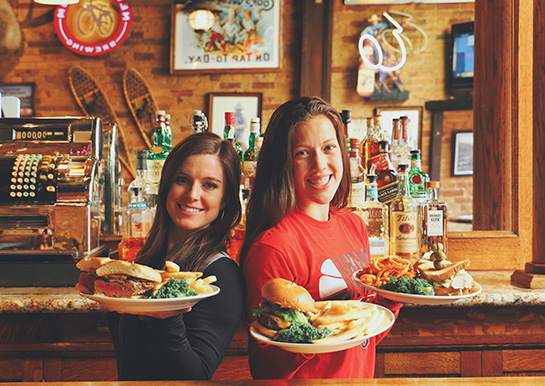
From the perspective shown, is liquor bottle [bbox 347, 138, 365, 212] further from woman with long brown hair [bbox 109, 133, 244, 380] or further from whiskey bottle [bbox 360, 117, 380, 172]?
woman with long brown hair [bbox 109, 133, 244, 380]

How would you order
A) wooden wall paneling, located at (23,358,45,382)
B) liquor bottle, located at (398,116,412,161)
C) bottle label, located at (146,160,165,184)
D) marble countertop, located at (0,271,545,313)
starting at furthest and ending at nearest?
liquor bottle, located at (398,116,412,161) → bottle label, located at (146,160,165,184) → wooden wall paneling, located at (23,358,45,382) → marble countertop, located at (0,271,545,313)

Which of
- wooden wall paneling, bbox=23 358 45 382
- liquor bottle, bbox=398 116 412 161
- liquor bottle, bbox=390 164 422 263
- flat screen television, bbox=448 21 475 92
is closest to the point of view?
wooden wall paneling, bbox=23 358 45 382

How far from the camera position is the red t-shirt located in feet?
3.92

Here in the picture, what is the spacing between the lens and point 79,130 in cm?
194

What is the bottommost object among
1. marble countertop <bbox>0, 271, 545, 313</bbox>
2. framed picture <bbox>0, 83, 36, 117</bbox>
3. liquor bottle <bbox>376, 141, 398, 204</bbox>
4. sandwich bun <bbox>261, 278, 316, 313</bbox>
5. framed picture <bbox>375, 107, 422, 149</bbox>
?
marble countertop <bbox>0, 271, 545, 313</bbox>

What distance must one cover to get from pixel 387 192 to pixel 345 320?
3.31ft

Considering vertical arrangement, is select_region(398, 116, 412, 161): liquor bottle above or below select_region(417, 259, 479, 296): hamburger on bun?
above

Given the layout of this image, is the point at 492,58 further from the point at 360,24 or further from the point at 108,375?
the point at 360,24

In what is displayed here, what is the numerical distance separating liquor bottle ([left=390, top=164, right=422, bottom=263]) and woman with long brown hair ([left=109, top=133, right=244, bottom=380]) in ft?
2.33

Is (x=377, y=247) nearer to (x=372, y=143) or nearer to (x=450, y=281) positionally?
(x=372, y=143)

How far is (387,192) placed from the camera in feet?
6.38

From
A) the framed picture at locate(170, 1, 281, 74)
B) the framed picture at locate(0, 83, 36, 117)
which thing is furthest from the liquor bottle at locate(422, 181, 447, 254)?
the framed picture at locate(0, 83, 36, 117)

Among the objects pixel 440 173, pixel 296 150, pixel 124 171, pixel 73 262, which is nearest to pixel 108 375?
pixel 73 262

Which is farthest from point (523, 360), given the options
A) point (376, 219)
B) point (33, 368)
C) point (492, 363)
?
point (33, 368)
